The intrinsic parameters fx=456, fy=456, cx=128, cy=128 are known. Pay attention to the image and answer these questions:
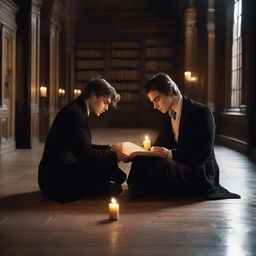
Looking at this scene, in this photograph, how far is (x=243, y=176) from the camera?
5.01 m

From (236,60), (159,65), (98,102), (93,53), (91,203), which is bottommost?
(91,203)

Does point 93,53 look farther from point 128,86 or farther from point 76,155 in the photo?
point 76,155

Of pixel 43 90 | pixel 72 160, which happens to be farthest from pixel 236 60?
pixel 72 160

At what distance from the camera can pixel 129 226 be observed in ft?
9.22

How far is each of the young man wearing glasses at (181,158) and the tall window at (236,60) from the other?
A: 5.16m

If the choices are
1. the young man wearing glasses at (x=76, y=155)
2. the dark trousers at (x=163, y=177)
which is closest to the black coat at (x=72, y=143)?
the young man wearing glasses at (x=76, y=155)

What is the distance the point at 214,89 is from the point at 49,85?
367 cm

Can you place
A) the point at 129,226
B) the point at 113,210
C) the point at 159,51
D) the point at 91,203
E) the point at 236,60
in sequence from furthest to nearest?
the point at 159,51 < the point at 236,60 < the point at 91,203 < the point at 113,210 < the point at 129,226

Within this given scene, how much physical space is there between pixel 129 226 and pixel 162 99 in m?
1.22

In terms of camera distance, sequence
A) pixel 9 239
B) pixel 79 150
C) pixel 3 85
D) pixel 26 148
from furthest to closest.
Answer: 1. pixel 26 148
2. pixel 3 85
3. pixel 79 150
4. pixel 9 239

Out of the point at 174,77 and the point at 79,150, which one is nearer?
the point at 79,150

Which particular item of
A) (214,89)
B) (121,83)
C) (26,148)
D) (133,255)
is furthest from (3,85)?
(121,83)

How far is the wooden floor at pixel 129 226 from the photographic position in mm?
2338

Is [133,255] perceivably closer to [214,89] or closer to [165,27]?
[214,89]
